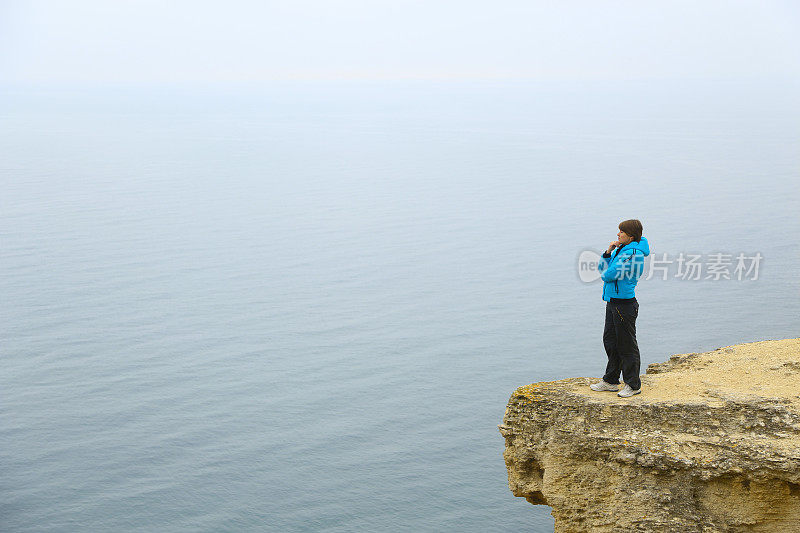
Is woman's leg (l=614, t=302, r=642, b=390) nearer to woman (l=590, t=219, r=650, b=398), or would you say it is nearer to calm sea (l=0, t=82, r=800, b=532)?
woman (l=590, t=219, r=650, b=398)

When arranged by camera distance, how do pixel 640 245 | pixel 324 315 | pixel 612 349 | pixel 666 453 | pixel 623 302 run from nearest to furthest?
1. pixel 666 453
2. pixel 640 245
3. pixel 623 302
4. pixel 612 349
5. pixel 324 315

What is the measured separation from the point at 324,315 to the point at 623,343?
5332cm

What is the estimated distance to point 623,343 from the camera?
11.5 metres

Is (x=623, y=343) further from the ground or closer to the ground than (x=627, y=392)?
further from the ground

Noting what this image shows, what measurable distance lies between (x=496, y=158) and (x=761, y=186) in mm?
46418

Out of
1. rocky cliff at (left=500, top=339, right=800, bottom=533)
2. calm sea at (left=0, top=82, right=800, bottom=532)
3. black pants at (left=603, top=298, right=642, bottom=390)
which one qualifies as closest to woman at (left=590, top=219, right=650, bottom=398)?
black pants at (left=603, top=298, right=642, bottom=390)

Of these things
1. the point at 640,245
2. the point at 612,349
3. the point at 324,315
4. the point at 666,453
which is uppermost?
the point at 640,245

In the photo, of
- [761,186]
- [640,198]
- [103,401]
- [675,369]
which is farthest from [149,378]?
[761,186]

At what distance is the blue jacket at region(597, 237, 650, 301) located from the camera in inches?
435

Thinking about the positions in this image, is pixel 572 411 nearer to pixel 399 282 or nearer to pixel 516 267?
pixel 399 282

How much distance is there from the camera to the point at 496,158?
438 ft

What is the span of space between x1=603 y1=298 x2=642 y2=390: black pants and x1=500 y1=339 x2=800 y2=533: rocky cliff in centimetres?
32

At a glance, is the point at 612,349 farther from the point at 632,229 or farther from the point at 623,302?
the point at 632,229

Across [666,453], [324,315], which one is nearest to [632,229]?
[666,453]
